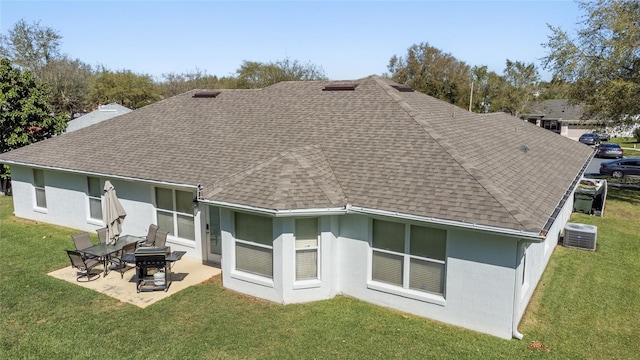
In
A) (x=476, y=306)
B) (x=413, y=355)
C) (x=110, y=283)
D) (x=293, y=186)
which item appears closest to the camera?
(x=413, y=355)

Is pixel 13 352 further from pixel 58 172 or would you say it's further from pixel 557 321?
pixel 557 321

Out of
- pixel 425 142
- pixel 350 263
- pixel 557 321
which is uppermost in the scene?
pixel 425 142

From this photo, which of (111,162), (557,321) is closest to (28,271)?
(111,162)

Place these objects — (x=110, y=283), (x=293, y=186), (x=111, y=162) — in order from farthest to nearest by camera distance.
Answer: (x=111, y=162) → (x=110, y=283) → (x=293, y=186)

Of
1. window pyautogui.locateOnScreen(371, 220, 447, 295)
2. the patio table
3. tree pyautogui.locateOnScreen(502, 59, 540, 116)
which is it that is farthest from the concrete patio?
tree pyautogui.locateOnScreen(502, 59, 540, 116)

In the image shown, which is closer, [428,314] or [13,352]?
[13,352]

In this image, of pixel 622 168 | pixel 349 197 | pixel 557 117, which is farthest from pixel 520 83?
pixel 349 197

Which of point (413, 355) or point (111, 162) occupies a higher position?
point (111, 162)
